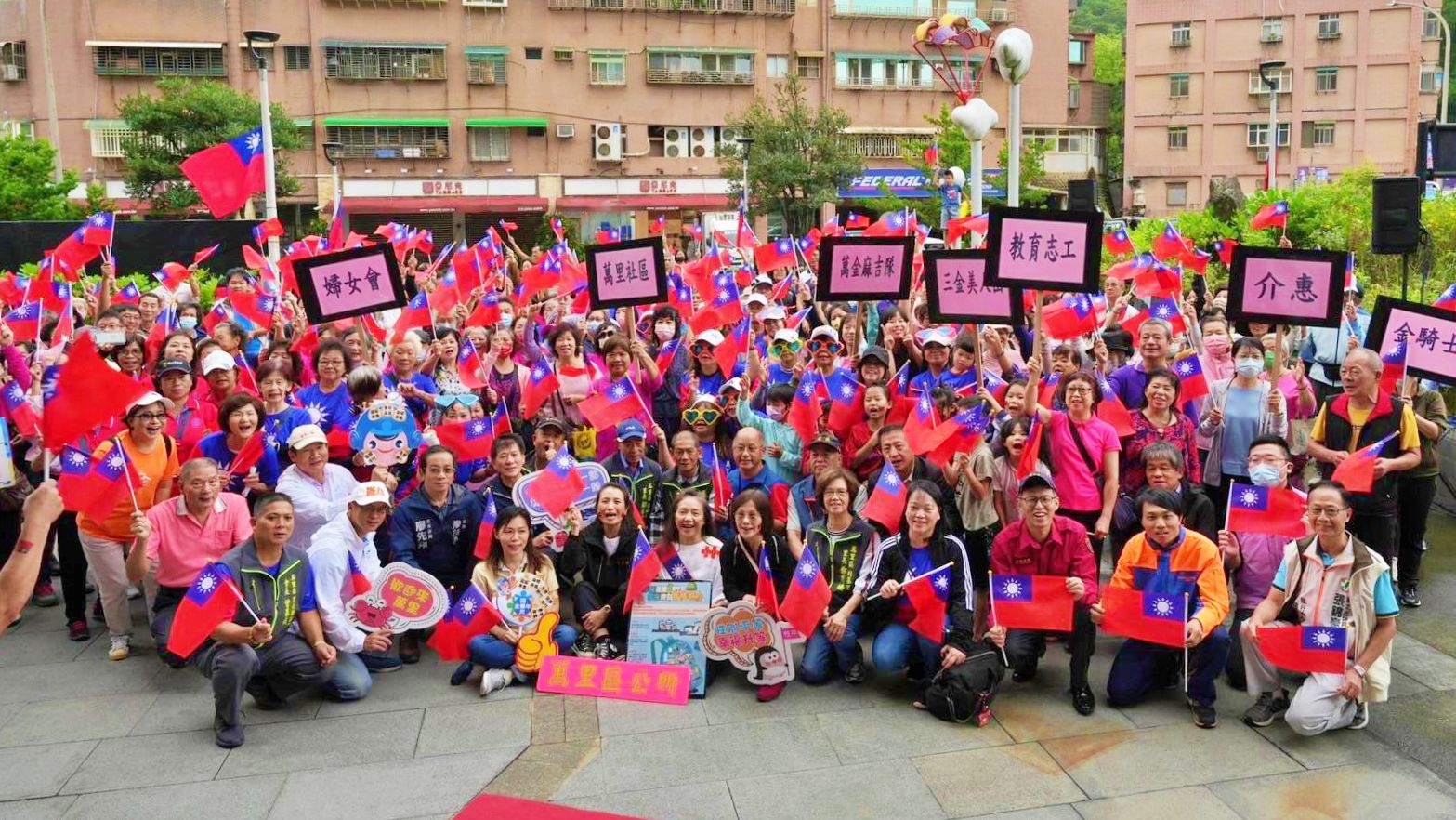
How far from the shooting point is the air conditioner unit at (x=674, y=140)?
142ft

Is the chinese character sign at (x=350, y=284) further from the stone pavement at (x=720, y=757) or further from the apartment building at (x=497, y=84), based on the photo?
the apartment building at (x=497, y=84)

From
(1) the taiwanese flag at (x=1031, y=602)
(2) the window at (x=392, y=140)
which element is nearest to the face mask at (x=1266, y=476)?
(1) the taiwanese flag at (x=1031, y=602)

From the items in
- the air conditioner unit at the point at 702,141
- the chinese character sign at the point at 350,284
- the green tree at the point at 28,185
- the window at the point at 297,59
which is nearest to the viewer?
the chinese character sign at the point at 350,284

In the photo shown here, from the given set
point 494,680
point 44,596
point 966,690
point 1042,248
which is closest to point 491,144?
point 44,596

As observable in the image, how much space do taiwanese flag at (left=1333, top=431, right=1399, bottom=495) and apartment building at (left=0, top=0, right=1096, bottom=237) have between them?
3716 centimetres

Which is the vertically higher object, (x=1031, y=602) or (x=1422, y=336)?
(x=1422, y=336)

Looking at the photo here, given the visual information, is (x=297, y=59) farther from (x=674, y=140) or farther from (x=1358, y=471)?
(x=1358, y=471)

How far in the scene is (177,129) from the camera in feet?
116

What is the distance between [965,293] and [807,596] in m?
2.68

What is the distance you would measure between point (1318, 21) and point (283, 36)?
131 feet

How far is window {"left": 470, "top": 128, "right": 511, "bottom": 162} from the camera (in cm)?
4203

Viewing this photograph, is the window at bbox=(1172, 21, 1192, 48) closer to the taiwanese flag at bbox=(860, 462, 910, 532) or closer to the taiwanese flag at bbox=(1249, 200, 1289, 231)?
the taiwanese flag at bbox=(1249, 200, 1289, 231)

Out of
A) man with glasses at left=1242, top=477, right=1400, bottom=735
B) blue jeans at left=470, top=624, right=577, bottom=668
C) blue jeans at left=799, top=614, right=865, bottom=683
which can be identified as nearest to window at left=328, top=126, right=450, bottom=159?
blue jeans at left=470, top=624, right=577, bottom=668

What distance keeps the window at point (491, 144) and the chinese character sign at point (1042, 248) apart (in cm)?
3693
